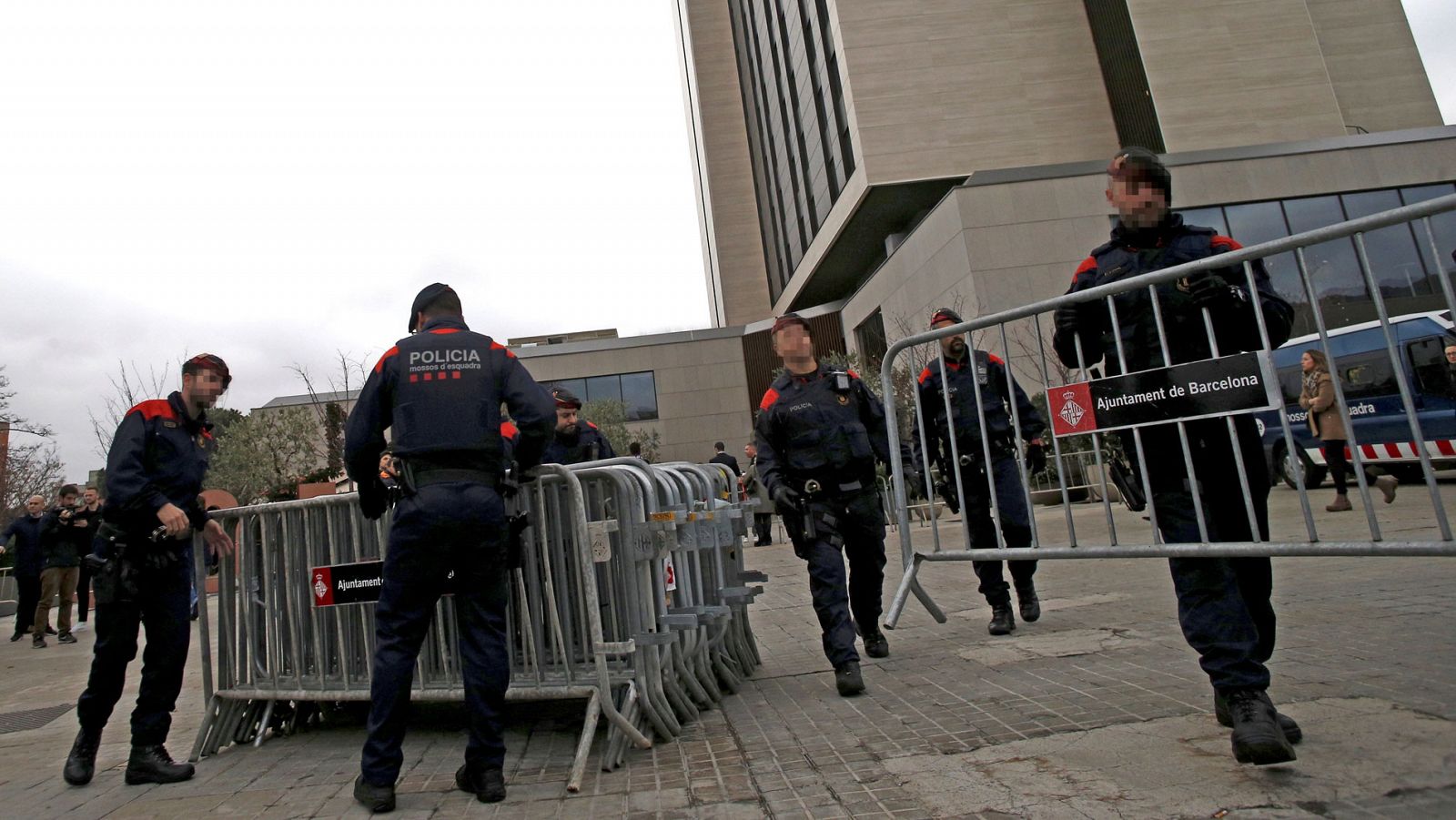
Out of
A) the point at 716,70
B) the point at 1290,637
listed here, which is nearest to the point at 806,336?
the point at 1290,637

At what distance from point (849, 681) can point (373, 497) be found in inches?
89.8

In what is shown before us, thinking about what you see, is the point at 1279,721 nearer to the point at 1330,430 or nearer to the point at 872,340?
the point at 1330,430

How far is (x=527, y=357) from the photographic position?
145 ft

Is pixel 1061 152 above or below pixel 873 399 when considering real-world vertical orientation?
above

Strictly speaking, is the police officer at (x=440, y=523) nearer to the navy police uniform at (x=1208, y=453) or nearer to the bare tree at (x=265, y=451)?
the navy police uniform at (x=1208, y=453)

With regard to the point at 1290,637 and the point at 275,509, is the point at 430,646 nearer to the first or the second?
the point at 275,509

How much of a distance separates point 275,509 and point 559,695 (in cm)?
192

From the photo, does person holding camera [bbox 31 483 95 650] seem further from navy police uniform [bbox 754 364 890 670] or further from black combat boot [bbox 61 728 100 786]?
navy police uniform [bbox 754 364 890 670]

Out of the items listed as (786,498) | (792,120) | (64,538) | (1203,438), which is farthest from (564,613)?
(792,120)

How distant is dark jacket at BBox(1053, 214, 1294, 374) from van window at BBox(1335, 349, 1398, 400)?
32cm

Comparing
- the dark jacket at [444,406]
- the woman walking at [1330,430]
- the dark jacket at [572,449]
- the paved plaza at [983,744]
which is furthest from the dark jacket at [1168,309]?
the dark jacket at [572,449]

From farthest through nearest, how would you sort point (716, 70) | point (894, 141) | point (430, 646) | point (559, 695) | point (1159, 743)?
point (716, 70) → point (894, 141) → point (430, 646) → point (559, 695) → point (1159, 743)

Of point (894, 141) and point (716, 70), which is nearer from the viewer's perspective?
point (894, 141)

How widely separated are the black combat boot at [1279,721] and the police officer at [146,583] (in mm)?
4105
